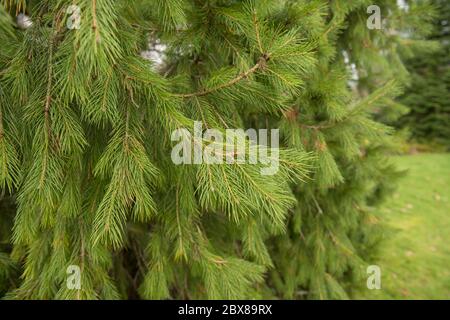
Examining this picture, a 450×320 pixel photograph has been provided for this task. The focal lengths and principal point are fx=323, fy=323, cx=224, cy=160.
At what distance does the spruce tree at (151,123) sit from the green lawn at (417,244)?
183 cm

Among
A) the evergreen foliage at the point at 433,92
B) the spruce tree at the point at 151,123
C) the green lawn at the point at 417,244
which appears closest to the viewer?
the spruce tree at the point at 151,123

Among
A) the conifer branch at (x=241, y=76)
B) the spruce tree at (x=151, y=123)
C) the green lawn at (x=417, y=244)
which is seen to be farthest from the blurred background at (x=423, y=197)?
the conifer branch at (x=241, y=76)

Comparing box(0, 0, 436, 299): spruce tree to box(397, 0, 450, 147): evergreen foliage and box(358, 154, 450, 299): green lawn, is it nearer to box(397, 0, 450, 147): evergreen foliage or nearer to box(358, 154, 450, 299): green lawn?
box(358, 154, 450, 299): green lawn

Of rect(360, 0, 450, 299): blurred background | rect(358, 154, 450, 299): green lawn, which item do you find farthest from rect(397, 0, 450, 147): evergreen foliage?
rect(358, 154, 450, 299): green lawn

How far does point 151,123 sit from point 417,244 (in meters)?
5.46

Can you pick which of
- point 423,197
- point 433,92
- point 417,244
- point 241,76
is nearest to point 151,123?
point 241,76

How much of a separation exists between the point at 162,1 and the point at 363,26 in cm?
165

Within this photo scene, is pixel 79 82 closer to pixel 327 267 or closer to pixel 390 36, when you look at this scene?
pixel 327 267

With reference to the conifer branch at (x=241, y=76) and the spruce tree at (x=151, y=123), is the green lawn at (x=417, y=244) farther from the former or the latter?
the conifer branch at (x=241, y=76)

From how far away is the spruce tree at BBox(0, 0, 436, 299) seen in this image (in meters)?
1.04

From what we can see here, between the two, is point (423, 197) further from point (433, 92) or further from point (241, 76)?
point (241, 76)

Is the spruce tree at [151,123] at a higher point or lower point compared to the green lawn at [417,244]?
higher

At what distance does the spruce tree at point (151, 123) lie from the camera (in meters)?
1.04

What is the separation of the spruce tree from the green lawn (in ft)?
6.01
